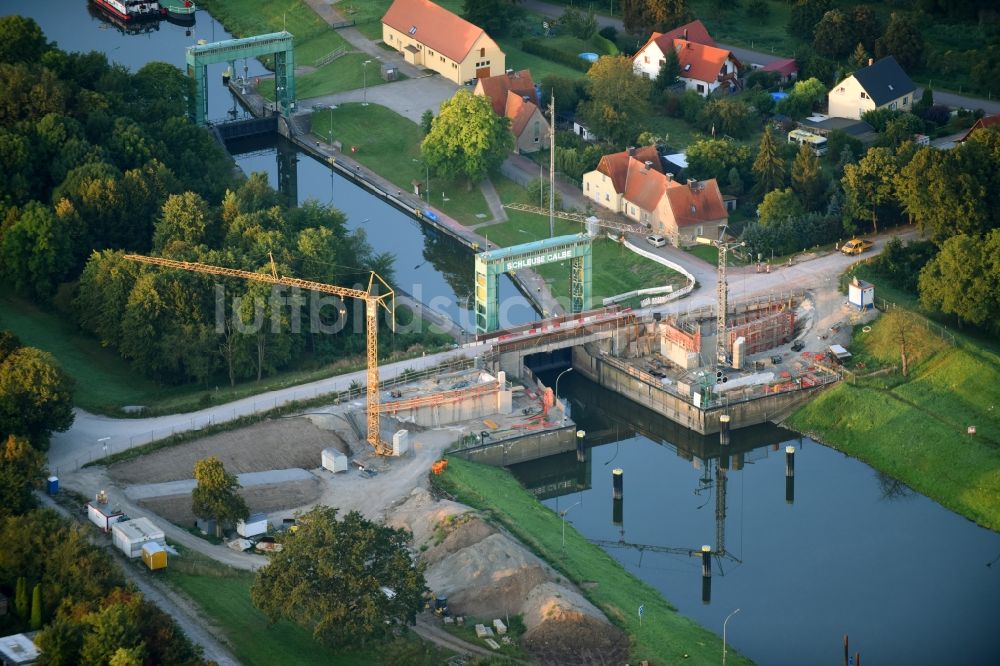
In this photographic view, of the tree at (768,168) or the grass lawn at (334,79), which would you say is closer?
the tree at (768,168)

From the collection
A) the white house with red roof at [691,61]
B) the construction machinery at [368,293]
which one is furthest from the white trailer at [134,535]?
the white house with red roof at [691,61]

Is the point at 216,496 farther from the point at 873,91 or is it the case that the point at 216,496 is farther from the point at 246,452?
the point at 873,91

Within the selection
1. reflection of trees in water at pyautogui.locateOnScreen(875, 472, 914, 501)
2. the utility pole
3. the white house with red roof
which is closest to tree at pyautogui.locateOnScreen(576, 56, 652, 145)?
the utility pole

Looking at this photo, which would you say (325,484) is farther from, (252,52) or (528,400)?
(252,52)

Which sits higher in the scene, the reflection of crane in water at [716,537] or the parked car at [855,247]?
→ the parked car at [855,247]

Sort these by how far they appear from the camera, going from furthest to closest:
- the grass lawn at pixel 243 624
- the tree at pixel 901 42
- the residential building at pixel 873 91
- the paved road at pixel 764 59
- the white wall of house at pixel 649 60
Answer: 1. the white wall of house at pixel 649 60
2. the tree at pixel 901 42
3. the paved road at pixel 764 59
4. the residential building at pixel 873 91
5. the grass lawn at pixel 243 624

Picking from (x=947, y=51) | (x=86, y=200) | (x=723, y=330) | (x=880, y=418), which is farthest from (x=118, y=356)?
(x=947, y=51)

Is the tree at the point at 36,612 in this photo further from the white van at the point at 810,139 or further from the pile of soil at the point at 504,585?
the white van at the point at 810,139
